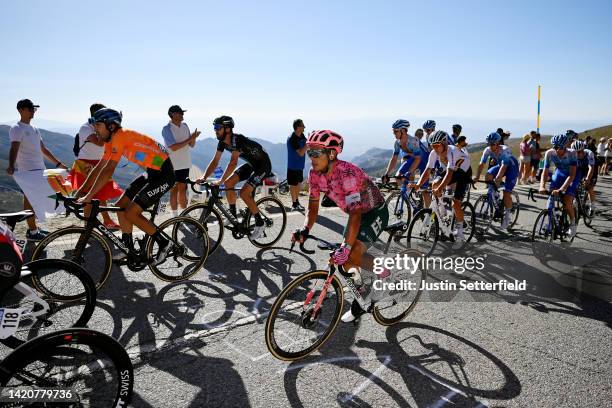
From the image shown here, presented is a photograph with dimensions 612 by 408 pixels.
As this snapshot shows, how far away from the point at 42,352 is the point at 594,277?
823 cm

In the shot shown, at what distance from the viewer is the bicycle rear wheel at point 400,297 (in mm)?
4555

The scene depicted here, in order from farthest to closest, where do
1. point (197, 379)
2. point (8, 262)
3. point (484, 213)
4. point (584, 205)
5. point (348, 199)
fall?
point (584, 205) < point (484, 213) < point (348, 199) < point (197, 379) < point (8, 262)

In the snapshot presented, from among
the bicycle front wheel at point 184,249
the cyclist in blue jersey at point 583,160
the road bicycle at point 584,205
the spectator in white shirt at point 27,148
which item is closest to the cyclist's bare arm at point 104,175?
the bicycle front wheel at point 184,249

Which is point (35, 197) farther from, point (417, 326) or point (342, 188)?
point (417, 326)

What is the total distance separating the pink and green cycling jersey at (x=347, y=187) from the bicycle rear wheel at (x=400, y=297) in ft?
3.15

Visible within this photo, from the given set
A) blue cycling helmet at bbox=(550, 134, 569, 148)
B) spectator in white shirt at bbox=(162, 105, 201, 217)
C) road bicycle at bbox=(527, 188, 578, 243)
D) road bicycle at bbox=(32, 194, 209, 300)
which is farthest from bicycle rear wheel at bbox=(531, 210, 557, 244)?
spectator in white shirt at bbox=(162, 105, 201, 217)

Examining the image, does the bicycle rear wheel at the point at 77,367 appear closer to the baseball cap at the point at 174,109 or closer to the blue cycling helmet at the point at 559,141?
the baseball cap at the point at 174,109

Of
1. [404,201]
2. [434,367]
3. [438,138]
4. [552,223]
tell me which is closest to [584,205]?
[552,223]

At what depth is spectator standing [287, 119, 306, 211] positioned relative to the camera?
33.3 feet

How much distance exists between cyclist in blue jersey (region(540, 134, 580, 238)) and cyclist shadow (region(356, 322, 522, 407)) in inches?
197

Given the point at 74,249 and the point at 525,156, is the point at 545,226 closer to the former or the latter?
the point at 74,249

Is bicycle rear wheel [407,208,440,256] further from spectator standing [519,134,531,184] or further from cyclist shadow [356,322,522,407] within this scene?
spectator standing [519,134,531,184]

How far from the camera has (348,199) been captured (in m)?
3.93

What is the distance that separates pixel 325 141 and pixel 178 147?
5587 millimetres
